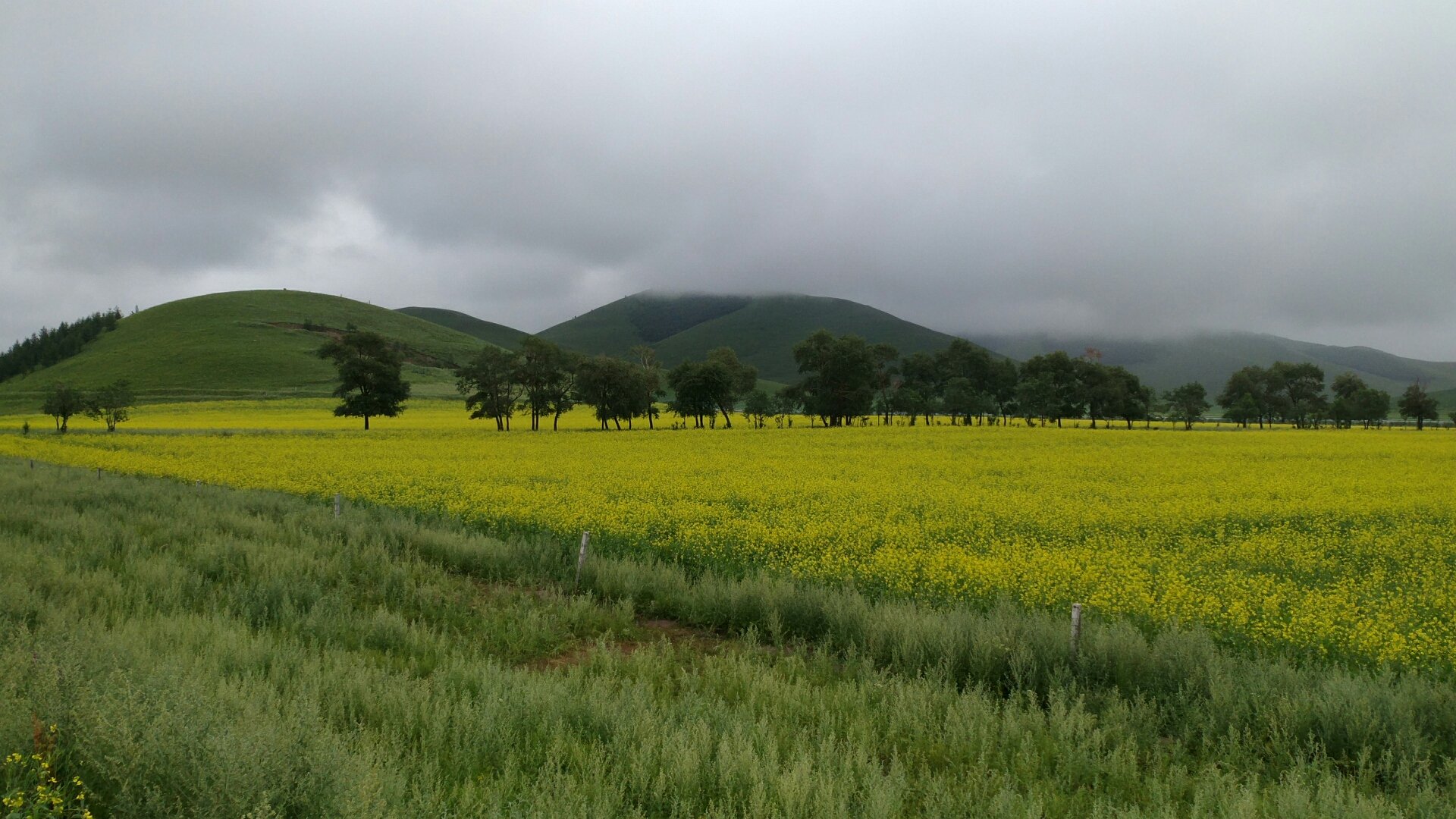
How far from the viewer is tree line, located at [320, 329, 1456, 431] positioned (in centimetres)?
7212

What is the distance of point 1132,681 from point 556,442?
41.9 m

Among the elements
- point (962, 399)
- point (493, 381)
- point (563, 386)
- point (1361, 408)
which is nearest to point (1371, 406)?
point (1361, 408)

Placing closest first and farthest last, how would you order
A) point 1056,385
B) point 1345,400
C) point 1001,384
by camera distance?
point 1056,385
point 1001,384
point 1345,400

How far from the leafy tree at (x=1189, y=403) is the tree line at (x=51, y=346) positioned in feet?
681

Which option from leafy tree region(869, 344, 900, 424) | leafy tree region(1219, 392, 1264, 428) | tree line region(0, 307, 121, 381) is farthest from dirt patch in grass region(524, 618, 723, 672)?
tree line region(0, 307, 121, 381)

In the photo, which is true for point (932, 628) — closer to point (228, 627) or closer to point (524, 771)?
point (524, 771)

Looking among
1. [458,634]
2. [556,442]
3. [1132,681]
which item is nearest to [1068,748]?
[1132,681]

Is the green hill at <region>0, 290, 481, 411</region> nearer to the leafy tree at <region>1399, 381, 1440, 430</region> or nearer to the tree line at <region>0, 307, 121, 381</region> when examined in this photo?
the tree line at <region>0, 307, 121, 381</region>

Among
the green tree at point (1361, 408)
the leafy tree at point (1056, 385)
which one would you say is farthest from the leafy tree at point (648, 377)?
the green tree at point (1361, 408)

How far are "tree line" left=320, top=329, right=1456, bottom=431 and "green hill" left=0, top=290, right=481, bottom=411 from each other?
32894 mm

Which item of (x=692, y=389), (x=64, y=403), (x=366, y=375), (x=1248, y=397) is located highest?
(x=366, y=375)

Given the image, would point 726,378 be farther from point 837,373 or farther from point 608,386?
point 837,373

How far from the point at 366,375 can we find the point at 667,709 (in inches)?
2800

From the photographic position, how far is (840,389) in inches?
3393
